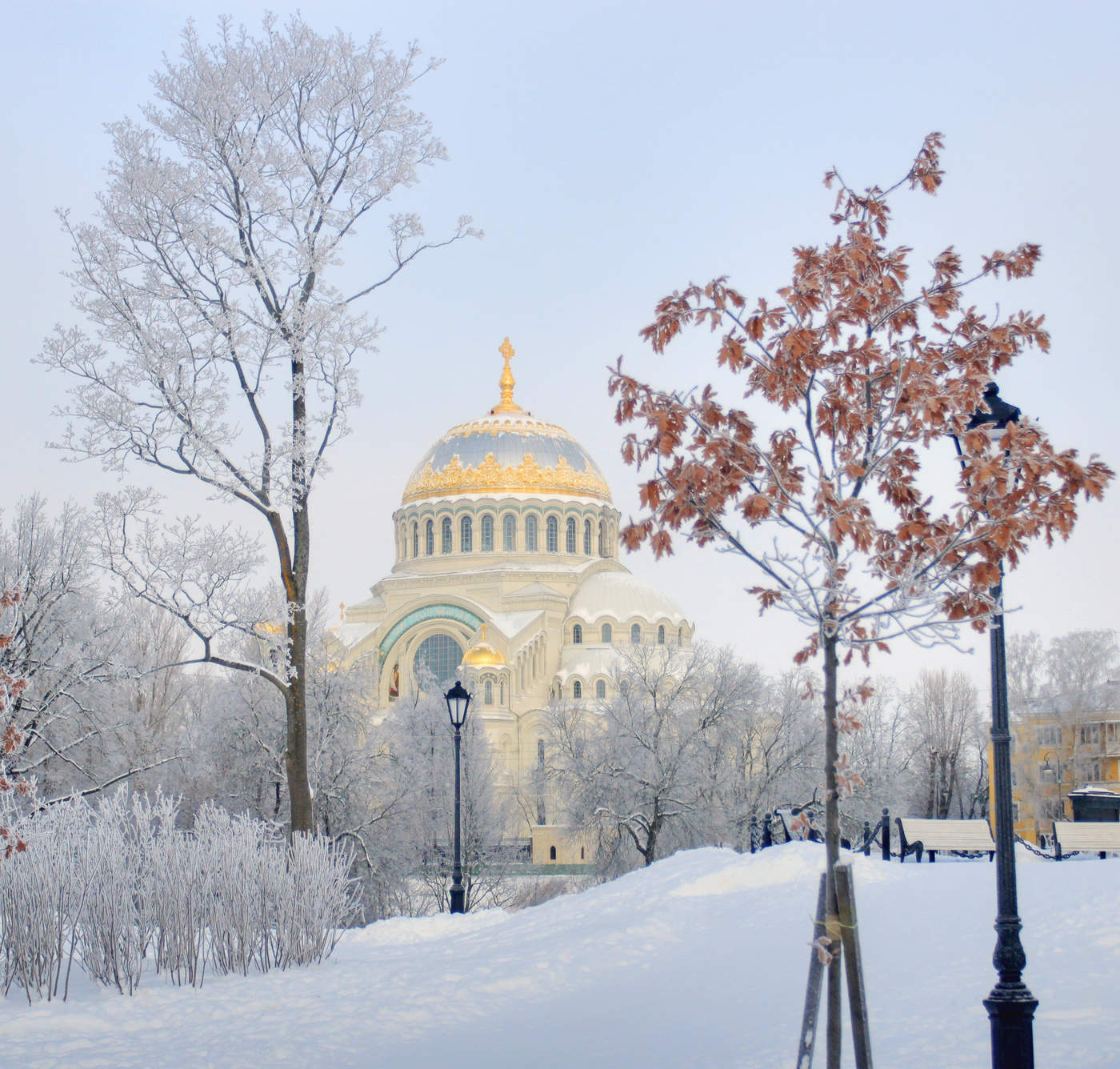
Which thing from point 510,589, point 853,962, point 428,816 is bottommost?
point 428,816

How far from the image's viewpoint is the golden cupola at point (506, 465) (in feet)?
189

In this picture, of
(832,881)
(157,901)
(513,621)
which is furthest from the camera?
(513,621)

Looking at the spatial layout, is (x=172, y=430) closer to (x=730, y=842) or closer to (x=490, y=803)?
(x=730, y=842)

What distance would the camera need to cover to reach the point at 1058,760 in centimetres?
4359

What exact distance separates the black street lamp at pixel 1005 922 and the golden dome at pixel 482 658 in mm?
44101

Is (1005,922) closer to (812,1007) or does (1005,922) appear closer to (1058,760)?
(812,1007)

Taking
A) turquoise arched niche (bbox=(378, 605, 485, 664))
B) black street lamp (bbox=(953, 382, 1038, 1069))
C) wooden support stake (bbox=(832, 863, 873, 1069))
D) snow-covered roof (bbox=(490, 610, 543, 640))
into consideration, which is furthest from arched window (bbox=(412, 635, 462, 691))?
wooden support stake (bbox=(832, 863, 873, 1069))

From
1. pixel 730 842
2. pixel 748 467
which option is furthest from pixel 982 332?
pixel 730 842

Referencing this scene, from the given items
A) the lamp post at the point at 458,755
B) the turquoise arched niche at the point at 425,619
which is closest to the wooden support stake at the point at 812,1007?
the lamp post at the point at 458,755

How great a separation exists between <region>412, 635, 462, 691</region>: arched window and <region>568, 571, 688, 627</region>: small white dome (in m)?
5.16

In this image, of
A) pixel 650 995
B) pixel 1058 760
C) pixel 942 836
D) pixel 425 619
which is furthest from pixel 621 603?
pixel 650 995

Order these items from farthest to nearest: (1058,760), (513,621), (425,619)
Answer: (425,619)
(513,621)
(1058,760)

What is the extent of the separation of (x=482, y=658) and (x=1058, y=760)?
21.1 m

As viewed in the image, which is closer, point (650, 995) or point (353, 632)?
point (650, 995)
